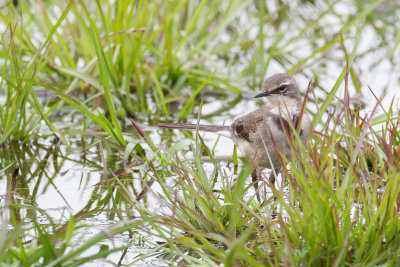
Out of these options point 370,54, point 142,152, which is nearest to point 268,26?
point 370,54

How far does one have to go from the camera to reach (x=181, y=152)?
5.60 m

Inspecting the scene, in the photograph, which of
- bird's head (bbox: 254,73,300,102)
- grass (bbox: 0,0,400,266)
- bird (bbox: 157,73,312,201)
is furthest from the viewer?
bird's head (bbox: 254,73,300,102)

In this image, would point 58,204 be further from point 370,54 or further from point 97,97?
point 370,54

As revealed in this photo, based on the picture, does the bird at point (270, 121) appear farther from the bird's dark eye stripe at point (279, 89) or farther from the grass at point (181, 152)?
the grass at point (181, 152)

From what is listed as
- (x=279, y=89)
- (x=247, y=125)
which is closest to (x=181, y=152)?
(x=247, y=125)

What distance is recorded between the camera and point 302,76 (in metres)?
8.71

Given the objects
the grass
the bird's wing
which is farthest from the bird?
the grass

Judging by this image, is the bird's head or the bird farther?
the bird's head

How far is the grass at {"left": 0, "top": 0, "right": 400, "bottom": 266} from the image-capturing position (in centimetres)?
373

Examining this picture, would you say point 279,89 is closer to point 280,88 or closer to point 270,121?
point 280,88

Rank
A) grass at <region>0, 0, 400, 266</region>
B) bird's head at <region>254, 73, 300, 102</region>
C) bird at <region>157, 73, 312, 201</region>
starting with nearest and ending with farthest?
1. grass at <region>0, 0, 400, 266</region>
2. bird at <region>157, 73, 312, 201</region>
3. bird's head at <region>254, 73, 300, 102</region>

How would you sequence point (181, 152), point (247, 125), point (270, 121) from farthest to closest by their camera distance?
point (247, 125) < point (181, 152) < point (270, 121)

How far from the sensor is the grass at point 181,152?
3729 millimetres

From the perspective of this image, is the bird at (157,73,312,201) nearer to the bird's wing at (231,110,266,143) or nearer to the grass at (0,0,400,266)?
the bird's wing at (231,110,266,143)
